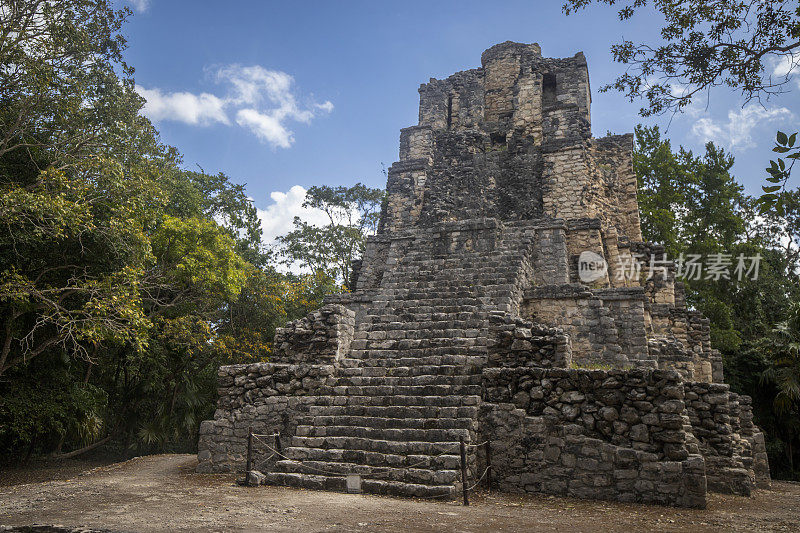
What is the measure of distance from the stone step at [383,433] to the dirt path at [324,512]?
792 mm

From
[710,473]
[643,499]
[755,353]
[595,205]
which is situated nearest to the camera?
[643,499]

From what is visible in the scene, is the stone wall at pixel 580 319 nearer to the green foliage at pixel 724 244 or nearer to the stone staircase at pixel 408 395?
the stone staircase at pixel 408 395

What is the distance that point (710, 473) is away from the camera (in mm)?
Answer: 7527

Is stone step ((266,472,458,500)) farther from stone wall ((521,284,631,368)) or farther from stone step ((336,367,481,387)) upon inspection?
stone wall ((521,284,631,368))

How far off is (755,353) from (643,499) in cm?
1451

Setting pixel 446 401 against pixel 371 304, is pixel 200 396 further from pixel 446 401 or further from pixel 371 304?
pixel 446 401

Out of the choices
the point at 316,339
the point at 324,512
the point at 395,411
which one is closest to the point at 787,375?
the point at 395,411

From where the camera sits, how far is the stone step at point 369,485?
5629 millimetres

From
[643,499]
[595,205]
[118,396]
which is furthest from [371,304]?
[118,396]

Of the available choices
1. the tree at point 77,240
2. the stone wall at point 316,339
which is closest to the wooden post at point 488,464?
the stone wall at point 316,339

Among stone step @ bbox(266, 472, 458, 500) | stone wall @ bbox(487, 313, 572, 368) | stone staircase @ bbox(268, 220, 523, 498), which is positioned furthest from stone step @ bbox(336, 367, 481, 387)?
stone step @ bbox(266, 472, 458, 500)

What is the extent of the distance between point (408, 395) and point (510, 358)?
155 centimetres

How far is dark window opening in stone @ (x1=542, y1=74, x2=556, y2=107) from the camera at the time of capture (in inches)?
648

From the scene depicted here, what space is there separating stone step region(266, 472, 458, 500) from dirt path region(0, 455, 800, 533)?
16 centimetres
